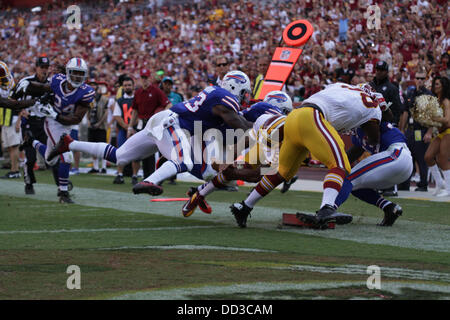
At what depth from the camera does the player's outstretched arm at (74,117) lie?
9.01 meters

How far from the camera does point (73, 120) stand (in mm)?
9055

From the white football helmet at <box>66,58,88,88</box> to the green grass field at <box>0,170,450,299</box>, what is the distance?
158cm

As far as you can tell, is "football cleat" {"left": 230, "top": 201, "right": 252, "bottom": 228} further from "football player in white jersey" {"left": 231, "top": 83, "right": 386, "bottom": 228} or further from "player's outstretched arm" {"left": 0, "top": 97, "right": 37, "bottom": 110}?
"player's outstretched arm" {"left": 0, "top": 97, "right": 37, "bottom": 110}

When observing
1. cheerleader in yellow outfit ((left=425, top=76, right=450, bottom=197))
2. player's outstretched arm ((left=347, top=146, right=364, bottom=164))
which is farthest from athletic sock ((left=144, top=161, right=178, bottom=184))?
cheerleader in yellow outfit ((left=425, top=76, right=450, bottom=197))

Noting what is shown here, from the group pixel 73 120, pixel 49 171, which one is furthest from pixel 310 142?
pixel 49 171

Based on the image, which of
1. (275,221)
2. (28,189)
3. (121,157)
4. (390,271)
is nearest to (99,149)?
(121,157)

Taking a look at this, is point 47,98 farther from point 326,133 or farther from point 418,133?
point 418,133

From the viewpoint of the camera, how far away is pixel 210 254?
509 cm

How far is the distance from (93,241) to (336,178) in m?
2.06

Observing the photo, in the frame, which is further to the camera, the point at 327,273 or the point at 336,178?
the point at 336,178

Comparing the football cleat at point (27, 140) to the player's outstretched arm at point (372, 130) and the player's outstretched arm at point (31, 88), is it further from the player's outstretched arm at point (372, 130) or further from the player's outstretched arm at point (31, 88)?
the player's outstretched arm at point (372, 130)

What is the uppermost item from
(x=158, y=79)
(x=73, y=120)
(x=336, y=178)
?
(x=158, y=79)

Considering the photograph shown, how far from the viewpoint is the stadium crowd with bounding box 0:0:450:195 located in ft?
51.5

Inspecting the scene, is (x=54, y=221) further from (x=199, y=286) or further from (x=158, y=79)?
(x=158, y=79)
